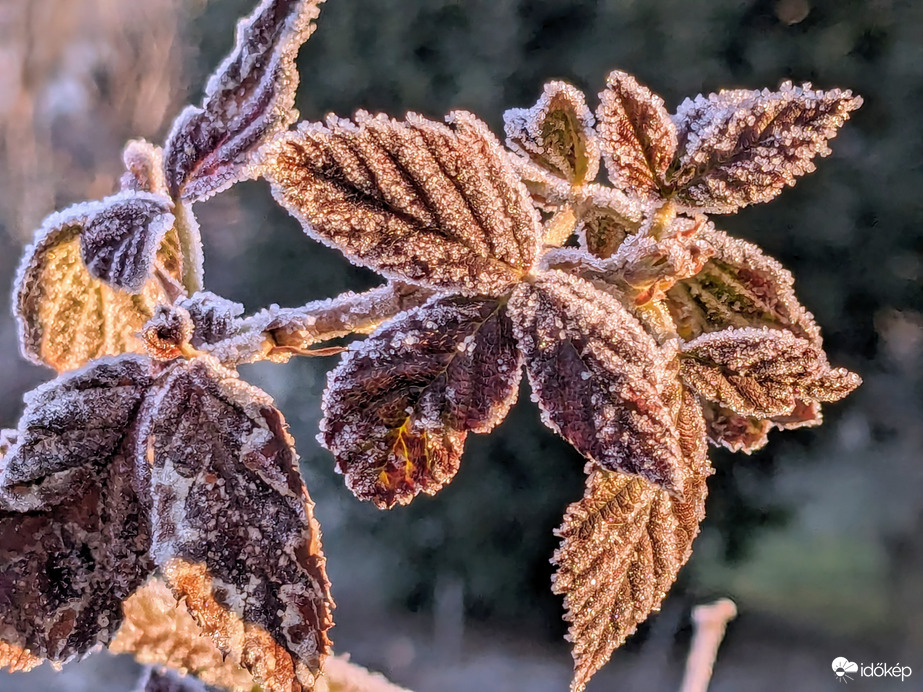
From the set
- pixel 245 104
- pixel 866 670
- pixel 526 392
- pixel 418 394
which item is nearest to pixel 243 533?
pixel 418 394

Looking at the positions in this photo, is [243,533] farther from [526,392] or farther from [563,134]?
[526,392]

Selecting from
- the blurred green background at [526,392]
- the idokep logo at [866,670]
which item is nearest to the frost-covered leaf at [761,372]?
the blurred green background at [526,392]

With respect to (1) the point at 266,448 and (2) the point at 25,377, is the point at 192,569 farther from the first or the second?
(2) the point at 25,377

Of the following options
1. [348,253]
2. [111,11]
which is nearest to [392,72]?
[111,11]

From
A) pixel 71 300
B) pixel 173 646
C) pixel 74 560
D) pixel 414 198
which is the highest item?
pixel 414 198

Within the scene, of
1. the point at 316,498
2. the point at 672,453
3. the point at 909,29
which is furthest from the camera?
the point at 316,498

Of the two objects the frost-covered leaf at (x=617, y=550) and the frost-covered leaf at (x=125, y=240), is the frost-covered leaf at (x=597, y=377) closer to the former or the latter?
the frost-covered leaf at (x=617, y=550)

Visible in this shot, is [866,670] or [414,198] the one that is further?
[866,670]

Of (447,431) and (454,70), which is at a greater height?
(454,70)
